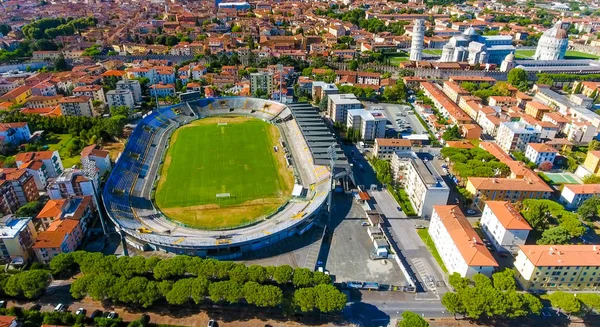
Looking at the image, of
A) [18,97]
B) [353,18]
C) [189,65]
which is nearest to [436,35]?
[353,18]

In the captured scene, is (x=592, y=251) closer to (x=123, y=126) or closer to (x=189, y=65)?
(x=123, y=126)

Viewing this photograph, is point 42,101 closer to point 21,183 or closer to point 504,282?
point 21,183

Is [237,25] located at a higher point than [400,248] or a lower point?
higher

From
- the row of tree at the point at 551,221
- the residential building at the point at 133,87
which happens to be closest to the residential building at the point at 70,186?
the residential building at the point at 133,87

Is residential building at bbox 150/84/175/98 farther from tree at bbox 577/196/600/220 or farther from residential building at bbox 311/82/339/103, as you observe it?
tree at bbox 577/196/600/220

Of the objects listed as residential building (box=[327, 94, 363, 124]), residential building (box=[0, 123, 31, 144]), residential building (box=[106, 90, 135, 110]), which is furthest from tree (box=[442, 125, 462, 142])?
residential building (box=[0, 123, 31, 144])

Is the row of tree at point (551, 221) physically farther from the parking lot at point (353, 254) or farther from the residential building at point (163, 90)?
the residential building at point (163, 90)
